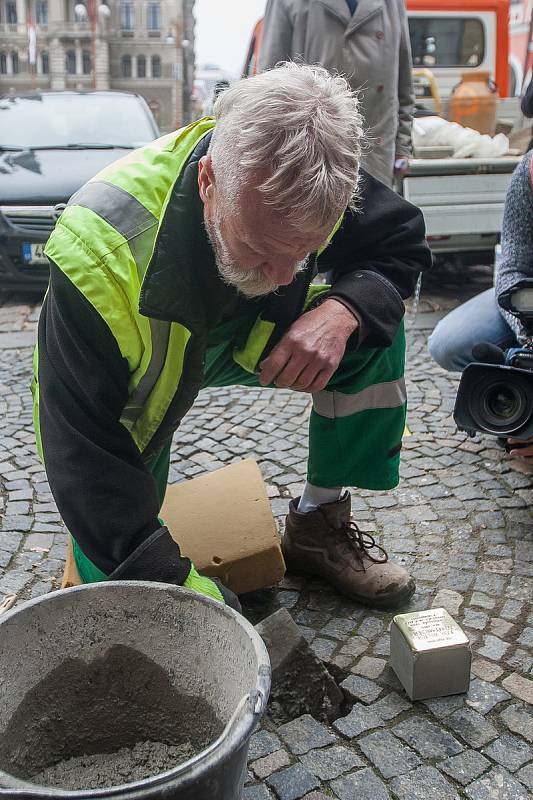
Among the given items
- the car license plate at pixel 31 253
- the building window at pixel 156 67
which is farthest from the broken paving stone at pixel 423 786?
the building window at pixel 156 67

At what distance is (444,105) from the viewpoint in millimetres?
7848

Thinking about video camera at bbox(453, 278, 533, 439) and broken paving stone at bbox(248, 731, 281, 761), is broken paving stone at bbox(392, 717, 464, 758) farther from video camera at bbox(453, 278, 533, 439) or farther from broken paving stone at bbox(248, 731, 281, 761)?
video camera at bbox(453, 278, 533, 439)

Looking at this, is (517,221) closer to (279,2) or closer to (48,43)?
(279,2)

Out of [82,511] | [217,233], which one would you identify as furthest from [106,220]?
[82,511]

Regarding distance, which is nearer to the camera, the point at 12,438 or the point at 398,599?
the point at 398,599

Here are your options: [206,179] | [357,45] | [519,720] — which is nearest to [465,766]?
[519,720]

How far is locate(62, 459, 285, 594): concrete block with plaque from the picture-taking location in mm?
2326

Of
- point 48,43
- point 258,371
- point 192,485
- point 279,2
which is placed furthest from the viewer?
point 48,43

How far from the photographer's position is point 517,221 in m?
2.88

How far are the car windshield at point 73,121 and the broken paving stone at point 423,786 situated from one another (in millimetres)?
5599

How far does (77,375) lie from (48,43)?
250 ft

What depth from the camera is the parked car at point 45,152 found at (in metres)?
5.72

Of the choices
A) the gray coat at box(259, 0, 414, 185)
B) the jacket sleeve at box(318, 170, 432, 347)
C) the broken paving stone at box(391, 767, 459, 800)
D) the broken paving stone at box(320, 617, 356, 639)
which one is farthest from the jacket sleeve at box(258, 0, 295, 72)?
the broken paving stone at box(391, 767, 459, 800)

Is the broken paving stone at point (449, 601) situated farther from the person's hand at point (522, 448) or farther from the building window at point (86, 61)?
the building window at point (86, 61)
